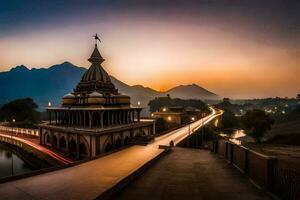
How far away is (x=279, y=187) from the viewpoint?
38.6ft

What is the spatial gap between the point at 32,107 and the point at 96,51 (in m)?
54.4

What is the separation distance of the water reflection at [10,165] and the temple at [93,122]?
16.7 ft

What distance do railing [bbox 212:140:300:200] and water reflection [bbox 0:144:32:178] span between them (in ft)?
108

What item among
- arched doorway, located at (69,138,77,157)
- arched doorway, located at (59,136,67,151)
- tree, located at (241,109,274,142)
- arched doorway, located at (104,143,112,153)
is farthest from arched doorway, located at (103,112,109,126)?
tree, located at (241,109,274,142)

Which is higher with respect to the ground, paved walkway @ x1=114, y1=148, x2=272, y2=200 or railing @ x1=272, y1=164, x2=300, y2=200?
railing @ x1=272, y1=164, x2=300, y2=200

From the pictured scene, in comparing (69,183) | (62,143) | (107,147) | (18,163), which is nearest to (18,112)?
(18,163)

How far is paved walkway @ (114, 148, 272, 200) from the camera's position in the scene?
1258cm

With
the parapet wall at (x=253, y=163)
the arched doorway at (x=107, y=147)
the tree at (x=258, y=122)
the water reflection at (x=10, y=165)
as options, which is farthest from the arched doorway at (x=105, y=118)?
the tree at (x=258, y=122)

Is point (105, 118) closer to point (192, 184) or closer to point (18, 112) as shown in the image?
point (192, 184)

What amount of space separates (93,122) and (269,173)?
30439mm

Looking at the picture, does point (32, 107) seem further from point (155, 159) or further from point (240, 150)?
point (240, 150)

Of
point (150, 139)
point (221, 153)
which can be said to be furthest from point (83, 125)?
point (221, 153)

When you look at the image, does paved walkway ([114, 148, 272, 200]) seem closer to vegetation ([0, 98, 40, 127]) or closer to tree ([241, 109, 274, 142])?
tree ([241, 109, 274, 142])

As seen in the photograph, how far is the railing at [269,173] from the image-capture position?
34.9ft
